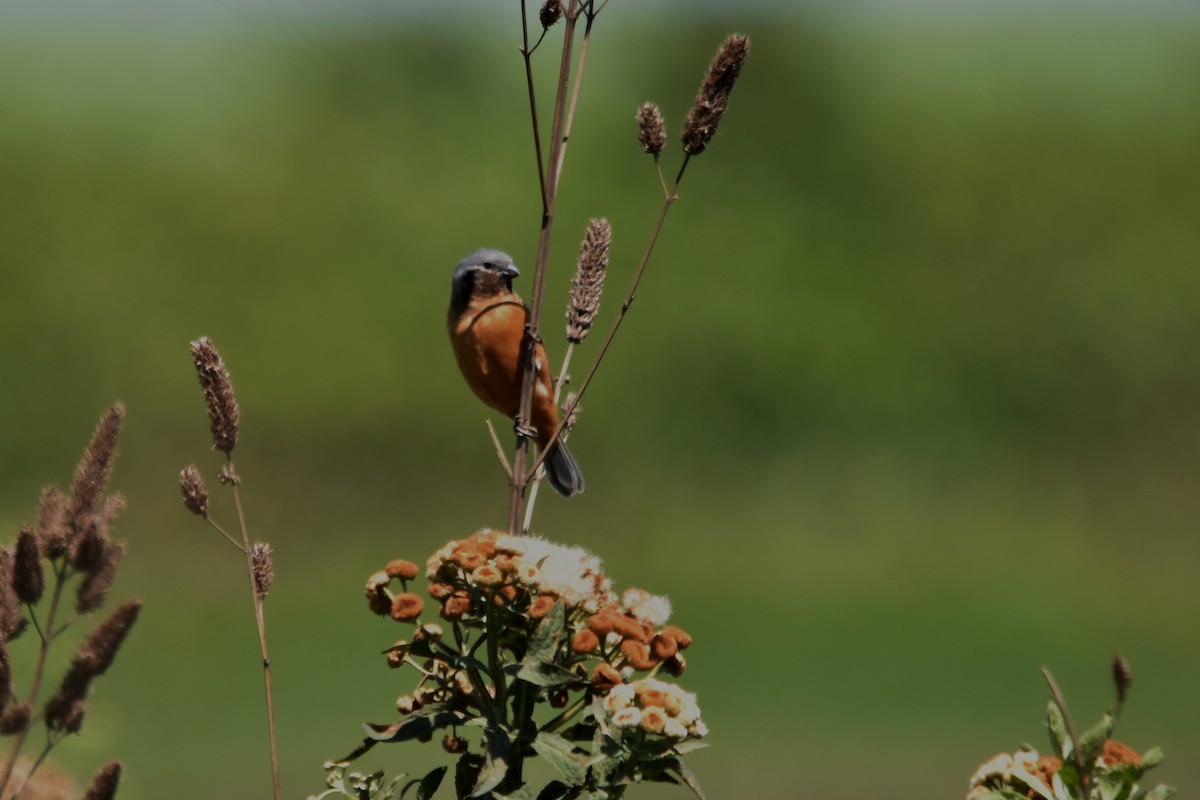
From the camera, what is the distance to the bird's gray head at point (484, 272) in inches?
187

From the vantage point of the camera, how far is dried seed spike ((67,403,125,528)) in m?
1.58

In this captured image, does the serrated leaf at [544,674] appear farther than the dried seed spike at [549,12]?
No

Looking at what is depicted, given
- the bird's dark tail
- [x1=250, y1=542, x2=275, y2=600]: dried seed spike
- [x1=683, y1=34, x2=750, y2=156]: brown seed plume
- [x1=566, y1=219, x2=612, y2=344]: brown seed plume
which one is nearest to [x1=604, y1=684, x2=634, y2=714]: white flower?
[x1=250, y1=542, x2=275, y2=600]: dried seed spike

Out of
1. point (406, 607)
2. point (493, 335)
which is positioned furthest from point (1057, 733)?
point (493, 335)

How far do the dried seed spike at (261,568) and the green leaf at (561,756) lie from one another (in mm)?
381

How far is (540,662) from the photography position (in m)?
1.70

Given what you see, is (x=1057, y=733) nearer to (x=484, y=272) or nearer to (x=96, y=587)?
(x=96, y=587)

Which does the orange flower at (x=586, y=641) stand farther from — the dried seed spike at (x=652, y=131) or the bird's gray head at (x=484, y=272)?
the bird's gray head at (x=484, y=272)

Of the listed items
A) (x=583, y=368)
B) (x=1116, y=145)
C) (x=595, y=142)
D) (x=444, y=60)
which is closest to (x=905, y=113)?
(x=1116, y=145)

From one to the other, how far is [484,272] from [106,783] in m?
3.36

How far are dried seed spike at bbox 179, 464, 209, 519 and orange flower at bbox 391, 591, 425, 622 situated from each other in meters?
0.25

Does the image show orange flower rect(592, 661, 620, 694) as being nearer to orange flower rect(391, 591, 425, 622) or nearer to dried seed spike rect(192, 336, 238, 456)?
orange flower rect(391, 591, 425, 622)

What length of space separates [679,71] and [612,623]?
13.3 metres

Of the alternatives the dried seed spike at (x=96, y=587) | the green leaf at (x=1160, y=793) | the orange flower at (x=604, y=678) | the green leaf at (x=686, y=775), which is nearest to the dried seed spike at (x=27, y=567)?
the dried seed spike at (x=96, y=587)
